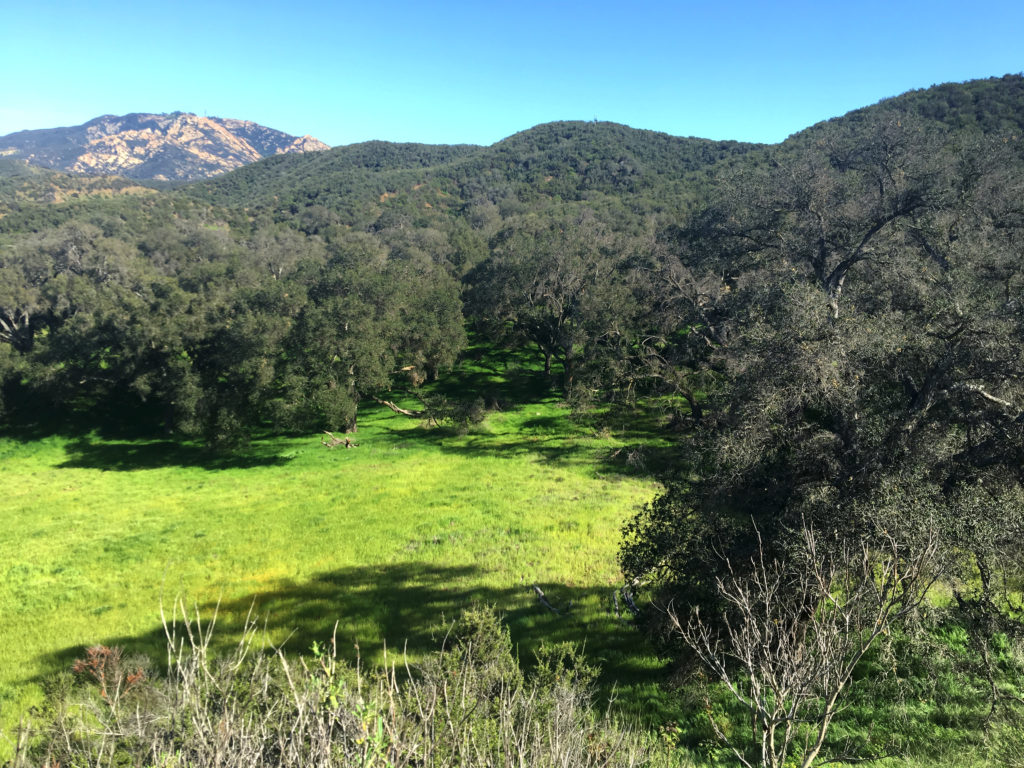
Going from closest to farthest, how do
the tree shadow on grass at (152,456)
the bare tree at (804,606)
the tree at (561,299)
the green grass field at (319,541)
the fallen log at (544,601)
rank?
the bare tree at (804,606) → the green grass field at (319,541) → the fallen log at (544,601) → the tree shadow on grass at (152,456) → the tree at (561,299)

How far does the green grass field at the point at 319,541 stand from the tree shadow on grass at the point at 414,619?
0.19ft

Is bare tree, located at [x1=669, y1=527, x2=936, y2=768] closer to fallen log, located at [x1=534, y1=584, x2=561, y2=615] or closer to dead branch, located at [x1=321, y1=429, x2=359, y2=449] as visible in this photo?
fallen log, located at [x1=534, y1=584, x2=561, y2=615]

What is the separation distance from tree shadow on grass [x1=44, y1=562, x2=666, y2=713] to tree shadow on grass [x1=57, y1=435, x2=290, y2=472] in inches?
725

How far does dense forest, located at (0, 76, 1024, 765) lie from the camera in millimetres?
7578

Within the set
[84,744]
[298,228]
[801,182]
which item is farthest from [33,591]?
[298,228]

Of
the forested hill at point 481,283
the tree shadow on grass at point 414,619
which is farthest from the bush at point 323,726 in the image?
the forested hill at point 481,283

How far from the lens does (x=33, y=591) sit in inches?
634

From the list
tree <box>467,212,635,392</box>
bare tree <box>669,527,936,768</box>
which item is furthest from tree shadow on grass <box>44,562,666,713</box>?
tree <box>467,212,635,392</box>

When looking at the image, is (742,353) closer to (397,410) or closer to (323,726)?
(323,726)

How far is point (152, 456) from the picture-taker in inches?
1296

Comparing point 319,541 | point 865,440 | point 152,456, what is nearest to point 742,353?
point 865,440

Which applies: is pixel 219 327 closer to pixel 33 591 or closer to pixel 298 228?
pixel 33 591

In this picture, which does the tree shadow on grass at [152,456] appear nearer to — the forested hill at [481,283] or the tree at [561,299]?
the forested hill at [481,283]

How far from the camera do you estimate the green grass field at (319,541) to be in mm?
12648
